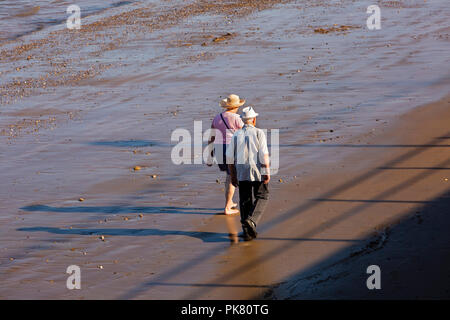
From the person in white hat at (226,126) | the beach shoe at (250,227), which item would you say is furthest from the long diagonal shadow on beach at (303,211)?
the person in white hat at (226,126)

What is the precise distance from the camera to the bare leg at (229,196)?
10.6 metres

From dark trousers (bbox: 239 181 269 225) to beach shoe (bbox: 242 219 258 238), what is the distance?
53 mm

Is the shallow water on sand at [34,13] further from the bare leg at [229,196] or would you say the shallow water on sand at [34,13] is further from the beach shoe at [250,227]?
the beach shoe at [250,227]

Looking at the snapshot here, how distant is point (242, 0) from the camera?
34.7 metres

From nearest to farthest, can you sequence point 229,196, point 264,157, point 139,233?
point 264,157
point 139,233
point 229,196

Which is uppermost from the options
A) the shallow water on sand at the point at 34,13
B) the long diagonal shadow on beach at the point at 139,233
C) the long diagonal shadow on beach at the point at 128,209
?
the shallow water on sand at the point at 34,13

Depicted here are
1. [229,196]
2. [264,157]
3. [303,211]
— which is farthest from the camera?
[303,211]

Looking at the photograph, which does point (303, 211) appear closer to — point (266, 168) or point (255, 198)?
point (255, 198)

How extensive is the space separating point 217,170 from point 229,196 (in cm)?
243

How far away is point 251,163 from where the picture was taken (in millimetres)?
9680

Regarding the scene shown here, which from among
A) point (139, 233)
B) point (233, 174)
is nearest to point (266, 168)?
point (233, 174)

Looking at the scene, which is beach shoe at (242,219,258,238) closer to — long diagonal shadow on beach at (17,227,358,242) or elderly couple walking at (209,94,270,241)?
elderly couple walking at (209,94,270,241)

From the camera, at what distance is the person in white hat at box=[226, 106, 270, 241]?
9.62m

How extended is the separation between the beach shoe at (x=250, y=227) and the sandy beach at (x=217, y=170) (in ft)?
0.41
